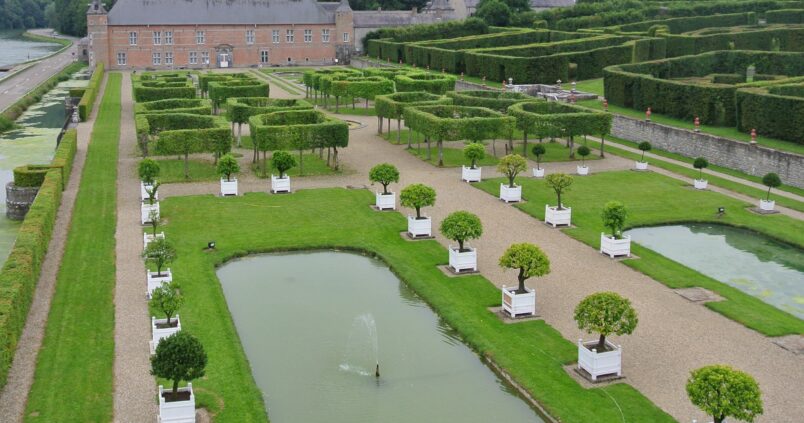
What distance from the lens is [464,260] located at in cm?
2669

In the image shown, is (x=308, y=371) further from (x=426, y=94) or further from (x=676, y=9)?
(x=676, y=9)

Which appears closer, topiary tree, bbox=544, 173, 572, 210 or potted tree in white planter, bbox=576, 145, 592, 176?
topiary tree, bbox=544, 173, 572, 210

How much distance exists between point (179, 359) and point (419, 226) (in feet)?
47.1

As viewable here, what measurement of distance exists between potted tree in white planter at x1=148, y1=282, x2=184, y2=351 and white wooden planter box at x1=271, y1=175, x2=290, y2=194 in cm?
1535

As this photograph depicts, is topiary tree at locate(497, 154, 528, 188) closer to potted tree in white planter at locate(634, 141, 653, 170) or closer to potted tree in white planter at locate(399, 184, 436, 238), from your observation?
potted tree in white planter at locate(399, 184, 436, 238)

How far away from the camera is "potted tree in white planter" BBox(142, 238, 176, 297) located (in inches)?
934

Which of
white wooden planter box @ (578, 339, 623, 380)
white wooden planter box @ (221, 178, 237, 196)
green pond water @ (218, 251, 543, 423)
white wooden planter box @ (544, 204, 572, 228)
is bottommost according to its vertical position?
green pond water @ (218, 251, 543, 423)

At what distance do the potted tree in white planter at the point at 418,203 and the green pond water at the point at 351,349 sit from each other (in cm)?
249

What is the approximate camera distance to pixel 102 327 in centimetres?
2198

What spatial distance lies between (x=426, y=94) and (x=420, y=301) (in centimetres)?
2809

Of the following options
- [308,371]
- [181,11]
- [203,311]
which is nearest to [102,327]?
[203,311]

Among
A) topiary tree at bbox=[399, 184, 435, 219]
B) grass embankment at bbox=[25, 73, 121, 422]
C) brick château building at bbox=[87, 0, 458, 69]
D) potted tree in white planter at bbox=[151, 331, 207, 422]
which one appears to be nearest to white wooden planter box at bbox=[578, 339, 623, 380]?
potted tree in white planter at bbox=[151, 331, 207, 422]

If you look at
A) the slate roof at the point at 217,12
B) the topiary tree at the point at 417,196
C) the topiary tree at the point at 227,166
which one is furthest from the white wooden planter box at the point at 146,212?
the slate roof at the point at 217,12

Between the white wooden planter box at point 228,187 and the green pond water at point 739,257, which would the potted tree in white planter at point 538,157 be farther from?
the white wooden planter box at point 228,187
